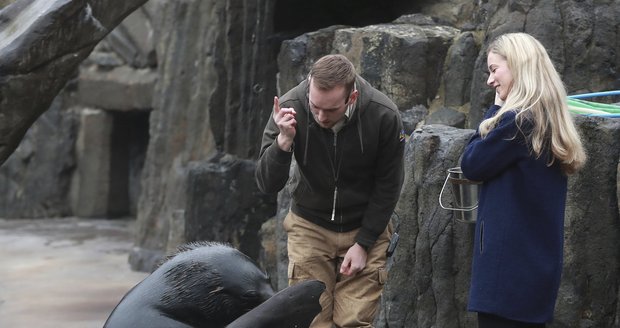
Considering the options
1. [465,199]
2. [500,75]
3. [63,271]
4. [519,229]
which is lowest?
[63,271]

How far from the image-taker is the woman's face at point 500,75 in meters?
3.44

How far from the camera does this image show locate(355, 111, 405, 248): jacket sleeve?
375cm

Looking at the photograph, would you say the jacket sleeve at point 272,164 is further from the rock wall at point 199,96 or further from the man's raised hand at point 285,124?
the rock wall at point 199,96

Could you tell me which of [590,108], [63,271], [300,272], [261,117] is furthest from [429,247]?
[63,271]

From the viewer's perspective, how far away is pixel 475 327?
4.66 m

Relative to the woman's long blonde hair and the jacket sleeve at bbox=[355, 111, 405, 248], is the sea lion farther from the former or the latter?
the jacket sleeve at bbox=[355, 111, 405, 248]

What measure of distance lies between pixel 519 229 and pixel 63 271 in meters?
5.53

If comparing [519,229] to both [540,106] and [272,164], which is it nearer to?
[540,106]

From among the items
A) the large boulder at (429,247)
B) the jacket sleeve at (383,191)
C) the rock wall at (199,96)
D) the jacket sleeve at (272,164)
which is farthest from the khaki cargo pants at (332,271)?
the rock wall at (199,96)

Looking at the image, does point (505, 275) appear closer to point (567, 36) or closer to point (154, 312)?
point (154, 312)

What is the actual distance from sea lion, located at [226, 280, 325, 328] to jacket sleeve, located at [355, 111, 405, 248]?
3.84ft

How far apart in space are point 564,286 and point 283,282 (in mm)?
1821

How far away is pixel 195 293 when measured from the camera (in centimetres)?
252

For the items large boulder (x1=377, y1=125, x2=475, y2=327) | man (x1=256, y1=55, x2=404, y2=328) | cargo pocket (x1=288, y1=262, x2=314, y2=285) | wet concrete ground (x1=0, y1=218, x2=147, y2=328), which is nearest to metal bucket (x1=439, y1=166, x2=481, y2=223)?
large boulder (x1=377, y1=125, x2=475, y2=327)
